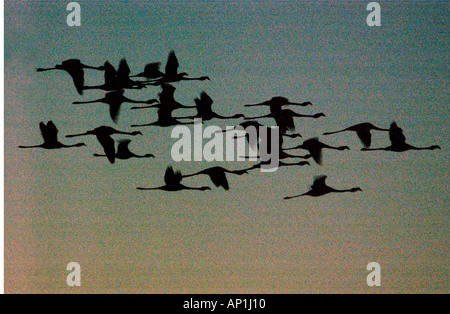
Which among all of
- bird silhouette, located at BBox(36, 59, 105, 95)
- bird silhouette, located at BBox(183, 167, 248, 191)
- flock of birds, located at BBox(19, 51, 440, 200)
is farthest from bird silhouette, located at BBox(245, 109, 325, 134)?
bird silhouette, located at BBox(36, 59, 105, 95)

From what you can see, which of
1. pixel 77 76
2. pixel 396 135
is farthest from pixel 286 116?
pixel 77 76

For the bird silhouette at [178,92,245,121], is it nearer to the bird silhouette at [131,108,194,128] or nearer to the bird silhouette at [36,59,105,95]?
the bird silhouette at [131,108,194,128]

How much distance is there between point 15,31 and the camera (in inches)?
70.2

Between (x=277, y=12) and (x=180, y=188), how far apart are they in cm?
97

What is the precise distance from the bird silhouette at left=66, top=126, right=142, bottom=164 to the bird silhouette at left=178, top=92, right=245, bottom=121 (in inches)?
12.0

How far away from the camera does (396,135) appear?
5.75 feet

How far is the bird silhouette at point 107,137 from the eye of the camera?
177 centimetres

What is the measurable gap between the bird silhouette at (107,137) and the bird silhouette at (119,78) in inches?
8.2

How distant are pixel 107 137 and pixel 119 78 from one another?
289 mm

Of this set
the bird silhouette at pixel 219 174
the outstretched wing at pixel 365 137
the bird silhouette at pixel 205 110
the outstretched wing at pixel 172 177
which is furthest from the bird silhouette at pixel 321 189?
the outstretched wing at pixel 172 177

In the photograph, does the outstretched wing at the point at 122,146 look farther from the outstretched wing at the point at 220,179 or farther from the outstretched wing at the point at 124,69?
the outstretched wing at the point at 220,179
